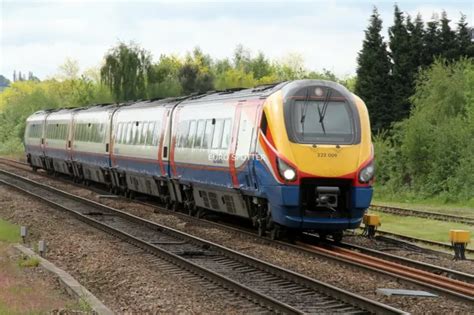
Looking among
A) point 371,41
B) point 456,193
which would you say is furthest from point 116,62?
point 456,193

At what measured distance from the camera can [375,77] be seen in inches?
2350

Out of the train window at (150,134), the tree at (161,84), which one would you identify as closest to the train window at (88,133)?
the train window at (150,134)

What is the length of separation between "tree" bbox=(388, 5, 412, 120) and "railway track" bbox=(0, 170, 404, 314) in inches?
1523

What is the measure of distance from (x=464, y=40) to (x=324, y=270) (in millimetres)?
47006

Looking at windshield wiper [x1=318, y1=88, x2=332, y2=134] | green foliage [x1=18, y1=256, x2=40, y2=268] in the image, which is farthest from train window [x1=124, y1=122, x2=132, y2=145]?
green foliage [x1=18, y1=256, x2=40, y2=268]

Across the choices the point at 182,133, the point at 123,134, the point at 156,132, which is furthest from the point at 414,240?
the point at 123,134

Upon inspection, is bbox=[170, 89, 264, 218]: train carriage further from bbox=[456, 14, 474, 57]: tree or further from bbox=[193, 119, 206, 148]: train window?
bbox=[456, 14, 474, 57]: tree

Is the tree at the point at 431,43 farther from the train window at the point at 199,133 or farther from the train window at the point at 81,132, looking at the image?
the train window at the point at 199,133

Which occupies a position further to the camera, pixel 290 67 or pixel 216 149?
pixel 290 67

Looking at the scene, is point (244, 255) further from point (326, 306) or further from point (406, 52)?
point (406, 52)

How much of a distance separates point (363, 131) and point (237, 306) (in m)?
6.79

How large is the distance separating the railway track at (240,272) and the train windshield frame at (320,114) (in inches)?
111

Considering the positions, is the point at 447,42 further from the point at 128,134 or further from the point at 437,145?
the point at 128,134

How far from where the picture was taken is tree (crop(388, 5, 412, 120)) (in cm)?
5747
